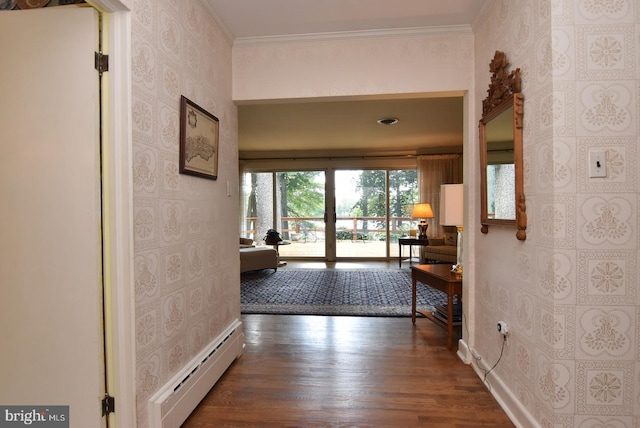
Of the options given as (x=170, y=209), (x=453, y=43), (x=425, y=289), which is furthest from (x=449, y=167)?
(x=170, y=209)

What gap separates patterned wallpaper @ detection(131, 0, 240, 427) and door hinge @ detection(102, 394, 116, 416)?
0.09 m

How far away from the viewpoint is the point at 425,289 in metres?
4.47

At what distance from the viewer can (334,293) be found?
4316 millimetres

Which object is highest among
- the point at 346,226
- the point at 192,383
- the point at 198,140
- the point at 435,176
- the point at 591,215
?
the point at 435,176

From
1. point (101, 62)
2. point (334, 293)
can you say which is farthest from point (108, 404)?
point (334, 293)

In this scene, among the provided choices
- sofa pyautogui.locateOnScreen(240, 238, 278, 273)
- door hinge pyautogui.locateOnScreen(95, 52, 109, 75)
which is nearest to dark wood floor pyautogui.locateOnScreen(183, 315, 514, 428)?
door hinge pyautogui.locateOnScreen(95, 52, 109, 75)

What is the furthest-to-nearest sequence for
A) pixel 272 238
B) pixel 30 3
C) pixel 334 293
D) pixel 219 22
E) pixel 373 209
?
pixel 373 209 → pixel 272 238 → pixel 334 293 → pixel 219 22 → pixel 30 3

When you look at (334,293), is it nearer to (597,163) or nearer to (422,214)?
(422,214)

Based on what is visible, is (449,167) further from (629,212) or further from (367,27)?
(629,212)

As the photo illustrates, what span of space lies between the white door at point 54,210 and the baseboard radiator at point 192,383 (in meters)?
0.26

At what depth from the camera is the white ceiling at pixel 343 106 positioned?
6.97 ft

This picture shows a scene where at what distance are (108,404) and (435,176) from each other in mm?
6566

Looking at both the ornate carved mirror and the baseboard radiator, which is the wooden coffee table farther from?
the baseboard radiator

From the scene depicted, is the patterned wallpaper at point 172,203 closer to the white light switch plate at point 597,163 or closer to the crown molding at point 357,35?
the crown molding at point 357,35
